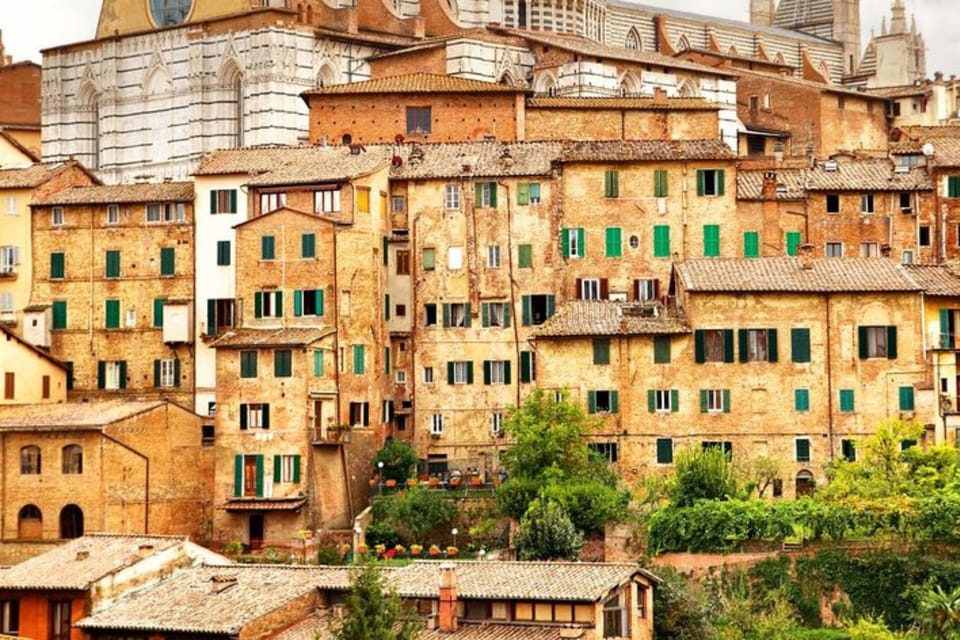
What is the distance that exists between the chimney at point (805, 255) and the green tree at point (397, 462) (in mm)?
12968

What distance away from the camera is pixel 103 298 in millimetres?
71750

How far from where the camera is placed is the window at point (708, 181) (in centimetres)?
6981

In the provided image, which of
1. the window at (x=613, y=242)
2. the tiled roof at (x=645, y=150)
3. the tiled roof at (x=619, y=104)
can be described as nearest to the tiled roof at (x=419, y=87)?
the tiled roof at (x=619, y=104)

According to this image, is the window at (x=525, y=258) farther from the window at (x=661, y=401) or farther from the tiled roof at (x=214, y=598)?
the tiled roof at (x=214, y=598)

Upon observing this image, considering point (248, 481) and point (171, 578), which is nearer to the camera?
point (171, 578)

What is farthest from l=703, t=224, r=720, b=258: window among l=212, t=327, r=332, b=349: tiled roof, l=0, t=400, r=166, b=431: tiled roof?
l=0, t=400, r=166, b=431: tiled roof

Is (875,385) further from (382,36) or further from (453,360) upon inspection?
(382,36)

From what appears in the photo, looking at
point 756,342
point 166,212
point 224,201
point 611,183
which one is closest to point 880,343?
point 756,342

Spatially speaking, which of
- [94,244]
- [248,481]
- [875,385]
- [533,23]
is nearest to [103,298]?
[94,244]

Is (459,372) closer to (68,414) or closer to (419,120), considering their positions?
(68,414)

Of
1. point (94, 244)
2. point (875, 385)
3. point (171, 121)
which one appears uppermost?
point (171, 121)

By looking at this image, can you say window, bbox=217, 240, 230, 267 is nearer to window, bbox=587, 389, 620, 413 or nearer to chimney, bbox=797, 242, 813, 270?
window, bbox=587, 389, 620, 413

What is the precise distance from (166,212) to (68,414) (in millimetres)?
9334

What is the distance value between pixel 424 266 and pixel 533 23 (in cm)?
3610
